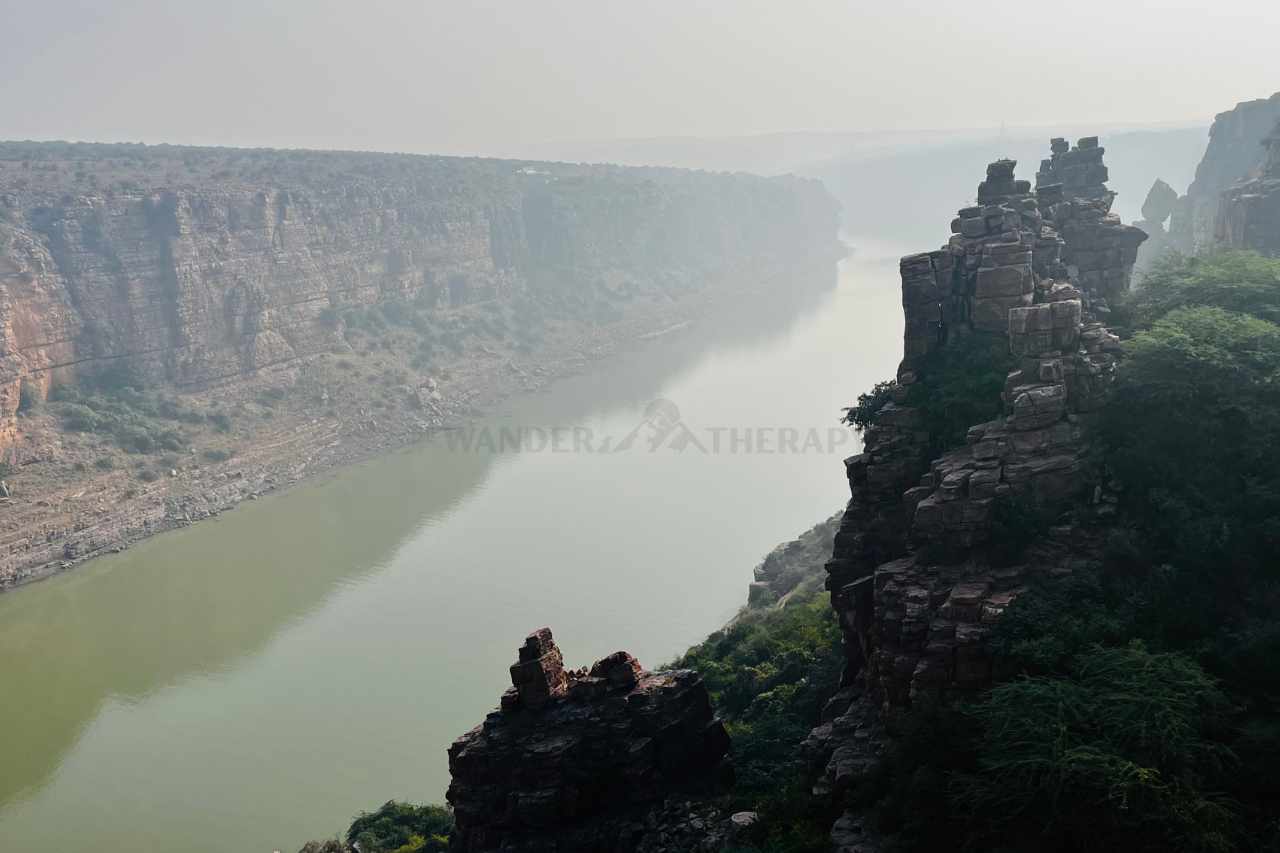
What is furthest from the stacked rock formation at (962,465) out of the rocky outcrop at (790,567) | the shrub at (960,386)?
the rocky outcrop at (790,567)

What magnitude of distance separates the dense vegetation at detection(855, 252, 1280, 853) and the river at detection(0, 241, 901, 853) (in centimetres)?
1577

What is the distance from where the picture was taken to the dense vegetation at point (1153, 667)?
1028 centimetres

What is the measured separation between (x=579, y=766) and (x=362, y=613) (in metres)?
21.1

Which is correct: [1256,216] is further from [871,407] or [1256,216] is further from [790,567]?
[871,407]

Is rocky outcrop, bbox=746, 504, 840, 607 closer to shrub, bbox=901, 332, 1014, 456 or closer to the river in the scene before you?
the river

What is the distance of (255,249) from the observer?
62.2 metres

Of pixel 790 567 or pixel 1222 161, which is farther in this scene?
pixel 1222 161

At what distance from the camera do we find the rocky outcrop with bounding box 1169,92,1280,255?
46.0 meters

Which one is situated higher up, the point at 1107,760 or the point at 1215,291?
the point at 1215,291

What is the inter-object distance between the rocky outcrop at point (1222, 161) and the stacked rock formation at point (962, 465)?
31.6m

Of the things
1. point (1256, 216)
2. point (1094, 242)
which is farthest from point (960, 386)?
point (1256, 216)

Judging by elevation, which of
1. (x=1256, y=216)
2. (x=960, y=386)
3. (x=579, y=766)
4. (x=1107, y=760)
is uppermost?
(x=1256, y=216)

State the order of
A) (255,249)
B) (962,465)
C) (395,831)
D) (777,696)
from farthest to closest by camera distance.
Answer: (255,249)
(395,831)
(777,696)
(962,465)

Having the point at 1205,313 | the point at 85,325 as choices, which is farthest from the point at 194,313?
the point at 1205,313
